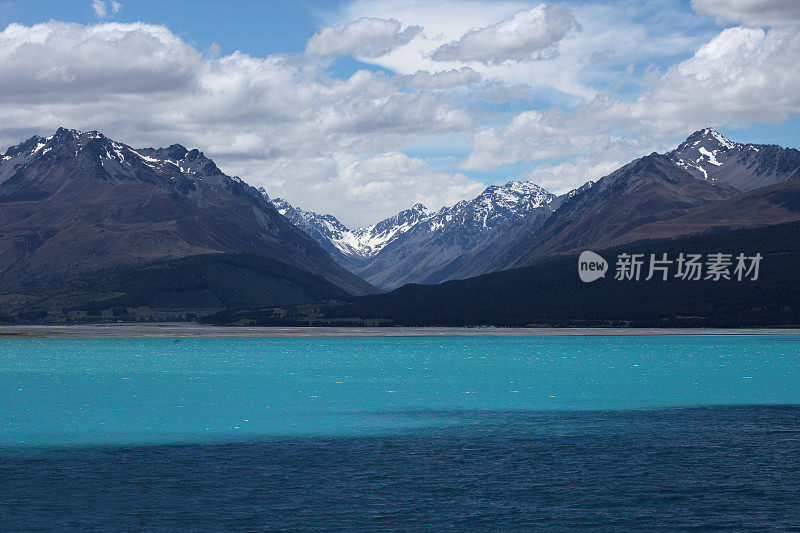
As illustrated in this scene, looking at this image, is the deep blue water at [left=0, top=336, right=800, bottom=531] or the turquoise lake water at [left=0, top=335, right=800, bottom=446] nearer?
the deep blue water at [left=0, top=336, right=800, bottom=531]

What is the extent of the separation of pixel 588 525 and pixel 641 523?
277 cm

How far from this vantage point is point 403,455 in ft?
213

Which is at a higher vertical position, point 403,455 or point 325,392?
point 403,455

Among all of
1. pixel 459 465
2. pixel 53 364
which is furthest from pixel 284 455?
pixel 53 364

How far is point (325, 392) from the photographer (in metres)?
115

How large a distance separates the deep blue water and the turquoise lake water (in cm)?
56

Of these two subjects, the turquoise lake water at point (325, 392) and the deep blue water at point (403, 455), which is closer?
the deep blue water at point (403, 455)

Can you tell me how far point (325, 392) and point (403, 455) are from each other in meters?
51.2

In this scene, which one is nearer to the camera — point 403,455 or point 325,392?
point 403,455

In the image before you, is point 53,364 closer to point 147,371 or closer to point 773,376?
point 147,371

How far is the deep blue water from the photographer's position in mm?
47469

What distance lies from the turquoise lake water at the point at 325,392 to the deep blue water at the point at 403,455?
0.56 metres

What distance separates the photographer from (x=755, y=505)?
48625 mm

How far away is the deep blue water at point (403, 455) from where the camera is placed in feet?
156
